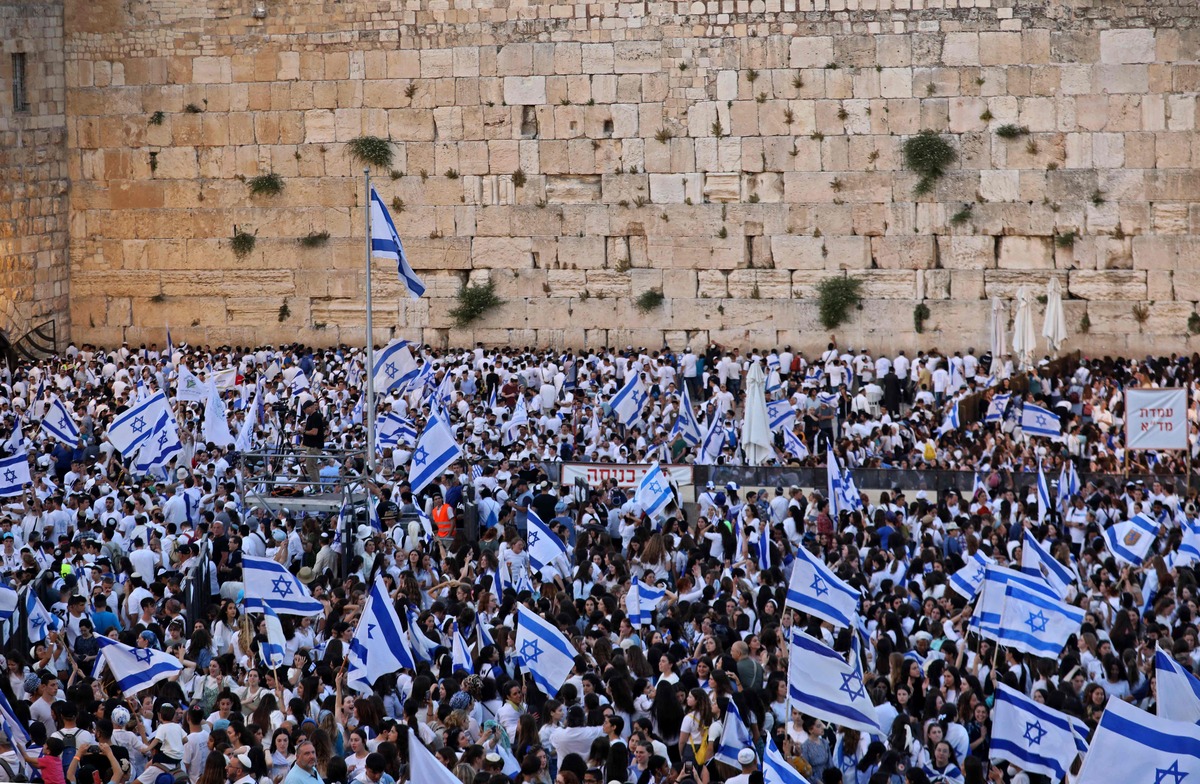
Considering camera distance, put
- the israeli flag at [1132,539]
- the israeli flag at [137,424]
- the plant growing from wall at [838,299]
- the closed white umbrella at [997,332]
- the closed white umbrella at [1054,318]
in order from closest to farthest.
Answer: the israeli flag at [1132,539] < the israeli flag at [137,424] < the closed white umbrella at [1054,318] < the closed white umbrella at [997,332] < the plant growing from wall at [838,299]

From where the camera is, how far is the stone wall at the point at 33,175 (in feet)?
91.7

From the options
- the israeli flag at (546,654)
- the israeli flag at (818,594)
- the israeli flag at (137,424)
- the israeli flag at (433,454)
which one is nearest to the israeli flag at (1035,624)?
the israeli flag at (818,594)

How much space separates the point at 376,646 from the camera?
1176 centimetres

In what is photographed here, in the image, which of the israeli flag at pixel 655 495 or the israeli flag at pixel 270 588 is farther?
the israeli flag at pixel 655 495

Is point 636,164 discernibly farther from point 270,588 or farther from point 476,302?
point 270,588

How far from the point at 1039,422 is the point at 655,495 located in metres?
5.44

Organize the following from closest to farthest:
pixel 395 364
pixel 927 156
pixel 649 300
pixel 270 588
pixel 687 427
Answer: pixel 270 588
pixel 687 427
pixel 395 364
pixel 927 156
pixel 649 300


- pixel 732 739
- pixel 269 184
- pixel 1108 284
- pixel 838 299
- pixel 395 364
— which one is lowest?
pixel 732 739

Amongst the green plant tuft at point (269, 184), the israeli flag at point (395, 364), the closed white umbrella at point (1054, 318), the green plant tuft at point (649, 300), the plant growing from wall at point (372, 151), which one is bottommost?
the israeli flag at point (395, 364)

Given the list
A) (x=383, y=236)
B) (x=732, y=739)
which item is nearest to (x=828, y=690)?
(x=732, y=739)

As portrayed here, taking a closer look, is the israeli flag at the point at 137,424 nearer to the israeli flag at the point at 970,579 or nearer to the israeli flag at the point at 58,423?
the israeli flag at the point at 58,423

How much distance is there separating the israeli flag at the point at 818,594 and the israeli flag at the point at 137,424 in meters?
8.36

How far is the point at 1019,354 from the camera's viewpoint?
82.0 ft

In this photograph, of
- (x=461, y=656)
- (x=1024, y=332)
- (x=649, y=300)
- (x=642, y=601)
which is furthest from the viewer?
(x=649, y=300)
